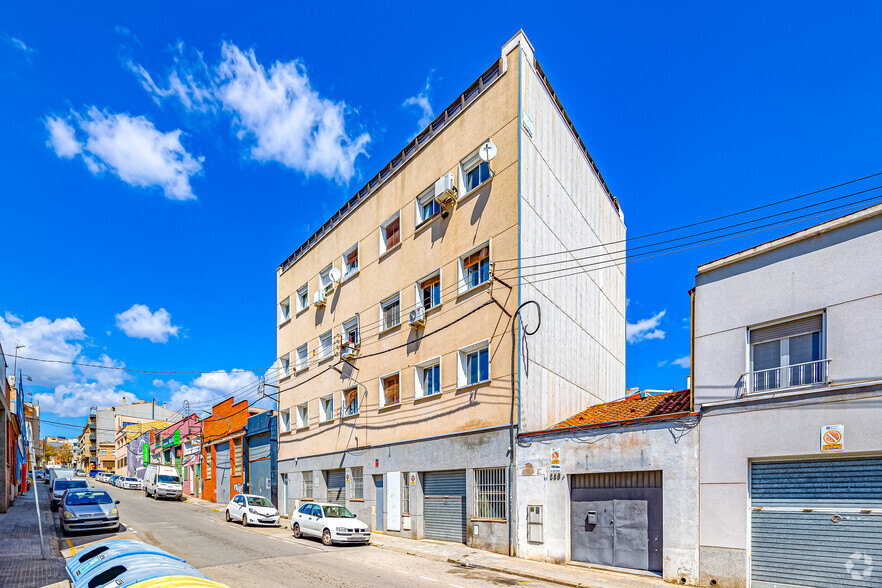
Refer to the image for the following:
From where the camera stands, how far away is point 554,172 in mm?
21125

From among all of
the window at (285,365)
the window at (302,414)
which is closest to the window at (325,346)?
the window at (302,414)

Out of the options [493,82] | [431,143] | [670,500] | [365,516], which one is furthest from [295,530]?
[493,82]

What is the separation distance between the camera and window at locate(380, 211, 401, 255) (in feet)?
80.5

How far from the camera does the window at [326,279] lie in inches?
1169

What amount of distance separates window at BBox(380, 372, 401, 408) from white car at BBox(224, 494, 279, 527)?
700 cm

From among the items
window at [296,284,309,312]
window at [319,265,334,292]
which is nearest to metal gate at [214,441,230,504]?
window at [296,284,309,312]

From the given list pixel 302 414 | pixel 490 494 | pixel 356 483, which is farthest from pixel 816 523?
pixel 302 414

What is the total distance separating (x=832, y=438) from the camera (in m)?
10.8

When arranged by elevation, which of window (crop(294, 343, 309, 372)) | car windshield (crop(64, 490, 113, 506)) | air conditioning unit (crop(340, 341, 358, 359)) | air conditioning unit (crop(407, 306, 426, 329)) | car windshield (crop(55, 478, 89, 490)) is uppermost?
air conditioning unit (crop(407, 306, 426, 329))

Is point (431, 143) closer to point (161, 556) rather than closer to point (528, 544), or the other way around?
point (528, 544)

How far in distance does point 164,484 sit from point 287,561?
2932 centimetres

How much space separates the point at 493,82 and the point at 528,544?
15609 millimetres

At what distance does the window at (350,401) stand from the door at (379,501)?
3.82 metres

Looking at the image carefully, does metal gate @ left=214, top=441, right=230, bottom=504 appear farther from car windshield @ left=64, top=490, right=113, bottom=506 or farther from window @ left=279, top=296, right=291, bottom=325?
car windshield @ left=64, top=490, right=113, bottom=506
